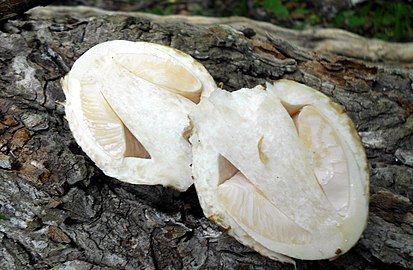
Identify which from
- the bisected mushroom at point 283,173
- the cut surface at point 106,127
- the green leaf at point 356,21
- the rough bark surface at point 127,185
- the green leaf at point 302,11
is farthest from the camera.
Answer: the green leaf at point 302,11

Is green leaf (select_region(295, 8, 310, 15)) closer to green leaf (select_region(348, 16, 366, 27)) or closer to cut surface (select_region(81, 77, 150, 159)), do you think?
green leaf (select_region(348, 16, 366, 27))

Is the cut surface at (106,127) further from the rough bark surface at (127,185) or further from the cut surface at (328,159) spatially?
the cut surface at (328,159)

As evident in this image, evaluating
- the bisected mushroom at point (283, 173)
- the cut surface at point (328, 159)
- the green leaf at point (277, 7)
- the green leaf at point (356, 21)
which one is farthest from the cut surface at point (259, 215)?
the green leaf at point (356, 21)

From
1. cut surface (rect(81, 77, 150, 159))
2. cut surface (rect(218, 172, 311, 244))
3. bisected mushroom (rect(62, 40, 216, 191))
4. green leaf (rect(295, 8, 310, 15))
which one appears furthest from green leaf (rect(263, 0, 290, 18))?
cut surface (rect(218, 172, 311, 244))

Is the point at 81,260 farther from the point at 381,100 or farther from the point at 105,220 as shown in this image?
the point at 381,100

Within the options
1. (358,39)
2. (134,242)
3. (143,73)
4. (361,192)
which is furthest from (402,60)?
(134,242)

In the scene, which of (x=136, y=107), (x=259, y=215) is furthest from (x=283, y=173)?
(x=136, y=107)
